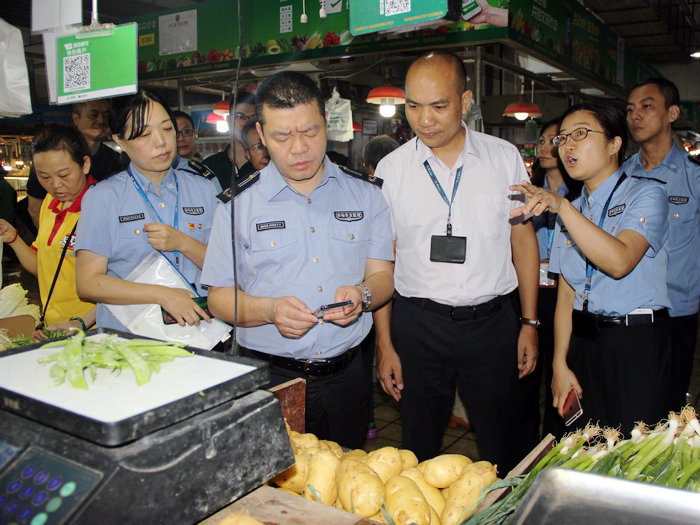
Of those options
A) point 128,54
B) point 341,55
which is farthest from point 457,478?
point 341,55

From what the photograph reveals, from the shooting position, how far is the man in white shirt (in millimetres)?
2430

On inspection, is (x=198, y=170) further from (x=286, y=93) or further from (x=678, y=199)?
(x=678, y=199)

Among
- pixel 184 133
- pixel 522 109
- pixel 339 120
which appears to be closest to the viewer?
pixel 184 133

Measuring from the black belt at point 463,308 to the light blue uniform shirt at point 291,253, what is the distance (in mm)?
377

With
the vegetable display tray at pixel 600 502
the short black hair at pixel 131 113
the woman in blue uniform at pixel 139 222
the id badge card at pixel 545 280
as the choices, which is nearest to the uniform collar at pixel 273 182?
the woman in blue uniform at pixel 139 222

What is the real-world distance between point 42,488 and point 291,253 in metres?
1.32

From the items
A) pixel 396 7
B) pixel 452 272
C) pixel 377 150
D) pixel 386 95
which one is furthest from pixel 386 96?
pixel 396 7

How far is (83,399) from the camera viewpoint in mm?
981

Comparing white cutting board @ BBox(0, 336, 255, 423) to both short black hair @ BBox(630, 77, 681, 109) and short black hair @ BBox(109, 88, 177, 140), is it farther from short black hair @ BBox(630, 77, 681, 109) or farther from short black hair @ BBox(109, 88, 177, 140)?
short black hair @ BBox(630, 77, 681, 109)

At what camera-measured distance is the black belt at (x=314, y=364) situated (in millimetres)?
2109

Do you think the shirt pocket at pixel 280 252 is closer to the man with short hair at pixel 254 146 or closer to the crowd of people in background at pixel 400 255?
the crowd of people in background at pixel 400 255

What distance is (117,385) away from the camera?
3.44 feet

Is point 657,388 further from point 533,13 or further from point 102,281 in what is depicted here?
point 533,13

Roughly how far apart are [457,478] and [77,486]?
0.97m
